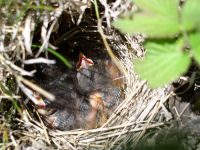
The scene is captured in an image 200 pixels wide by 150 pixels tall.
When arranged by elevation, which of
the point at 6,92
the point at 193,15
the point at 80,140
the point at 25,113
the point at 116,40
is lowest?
the point at 80,140

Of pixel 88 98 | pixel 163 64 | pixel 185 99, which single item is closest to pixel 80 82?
pixel 88 98

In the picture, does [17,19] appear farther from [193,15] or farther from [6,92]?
[193,15]

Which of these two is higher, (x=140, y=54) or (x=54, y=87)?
(x=140, y=54)

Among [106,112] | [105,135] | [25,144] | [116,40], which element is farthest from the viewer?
[106,112]

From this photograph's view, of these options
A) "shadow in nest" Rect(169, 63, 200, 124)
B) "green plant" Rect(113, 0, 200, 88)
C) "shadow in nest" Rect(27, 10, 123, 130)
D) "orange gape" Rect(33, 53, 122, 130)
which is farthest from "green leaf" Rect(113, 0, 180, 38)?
"orange gape" Rect(33, 53, 122, 130)

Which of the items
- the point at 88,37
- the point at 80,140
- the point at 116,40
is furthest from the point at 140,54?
the point at 80,140

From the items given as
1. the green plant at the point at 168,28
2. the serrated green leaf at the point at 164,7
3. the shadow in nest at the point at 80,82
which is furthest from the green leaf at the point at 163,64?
the shadow in nest at the point at 80,82
